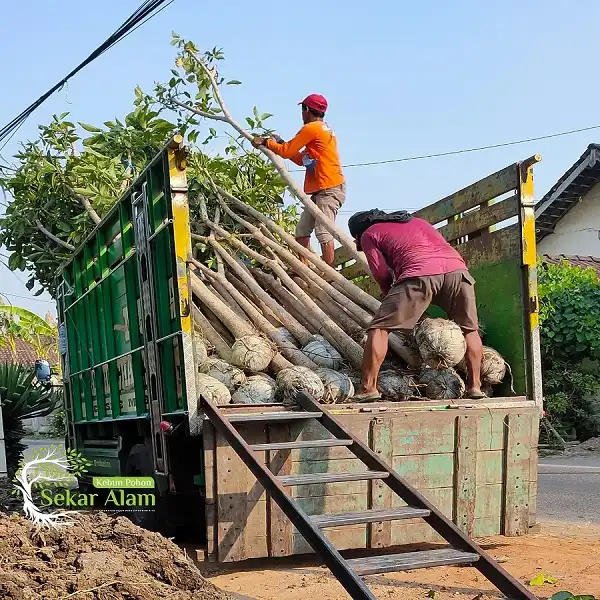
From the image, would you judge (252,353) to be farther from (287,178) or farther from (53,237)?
(53,237)

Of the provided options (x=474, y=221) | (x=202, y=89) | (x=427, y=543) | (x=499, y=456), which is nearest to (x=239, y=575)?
(x=427, y=543)

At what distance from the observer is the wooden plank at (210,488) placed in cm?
457

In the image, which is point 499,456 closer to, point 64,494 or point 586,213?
point 64,494

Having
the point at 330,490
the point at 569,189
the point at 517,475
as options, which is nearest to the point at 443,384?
the point at 517,475

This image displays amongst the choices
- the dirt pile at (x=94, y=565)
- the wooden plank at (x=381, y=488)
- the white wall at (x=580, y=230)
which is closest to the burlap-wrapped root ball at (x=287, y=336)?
the wooden plank at (x=381, y=488)

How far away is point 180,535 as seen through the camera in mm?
5605

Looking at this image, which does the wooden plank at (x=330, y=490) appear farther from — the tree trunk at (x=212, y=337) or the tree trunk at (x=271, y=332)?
the tree trunk at (x=212, y=337)

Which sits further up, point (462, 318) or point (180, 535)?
point (462, 318)

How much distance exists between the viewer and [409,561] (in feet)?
12.3

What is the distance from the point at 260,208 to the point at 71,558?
5.18m

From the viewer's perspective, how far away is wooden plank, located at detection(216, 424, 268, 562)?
15.0 feet

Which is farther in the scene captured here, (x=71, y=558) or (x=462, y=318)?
(x=462, y=318)

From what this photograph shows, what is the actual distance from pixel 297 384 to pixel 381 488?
0.78 metres

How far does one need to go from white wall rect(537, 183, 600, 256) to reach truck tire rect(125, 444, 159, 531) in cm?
1475
